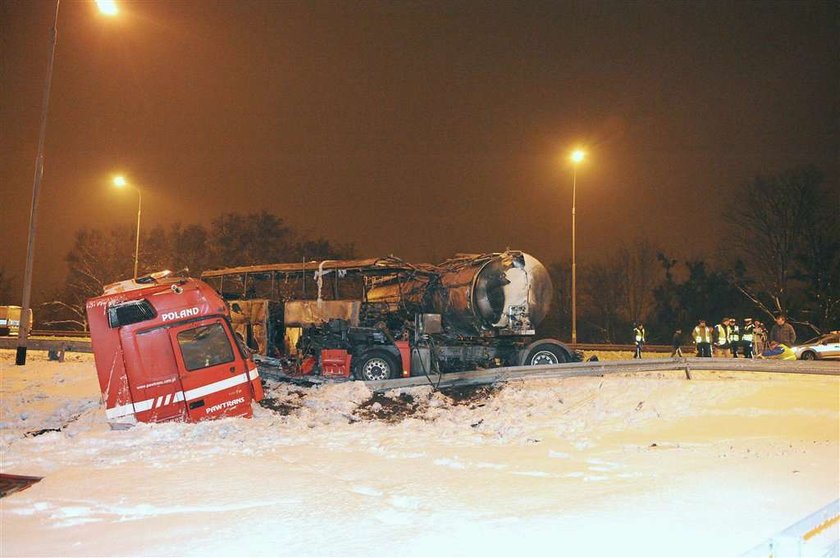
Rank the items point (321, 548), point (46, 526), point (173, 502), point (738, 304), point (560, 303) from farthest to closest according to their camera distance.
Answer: point (560, 303) < point (738, 304) < point (173, 502) < point (46, 526) < point (321, 548)

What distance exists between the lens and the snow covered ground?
4.64 metres

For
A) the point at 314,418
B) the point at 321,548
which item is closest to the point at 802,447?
the point at 321,548

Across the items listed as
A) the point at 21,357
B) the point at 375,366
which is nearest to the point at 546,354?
the point at 375,366

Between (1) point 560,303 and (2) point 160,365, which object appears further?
(1) point 560,303

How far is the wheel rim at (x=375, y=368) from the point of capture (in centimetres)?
1473

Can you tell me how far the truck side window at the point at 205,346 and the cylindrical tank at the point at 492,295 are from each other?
6.85 metres

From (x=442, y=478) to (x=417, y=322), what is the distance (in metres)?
8.98

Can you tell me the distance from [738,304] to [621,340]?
9.03 meters

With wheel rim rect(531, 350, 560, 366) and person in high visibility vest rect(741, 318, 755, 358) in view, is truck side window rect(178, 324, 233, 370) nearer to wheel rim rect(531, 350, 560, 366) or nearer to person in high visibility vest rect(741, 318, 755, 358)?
wheel rim rect(531, 350, 560, 366)

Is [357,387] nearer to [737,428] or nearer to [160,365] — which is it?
[160,365]

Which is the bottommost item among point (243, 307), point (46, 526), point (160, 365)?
point (46, 526)

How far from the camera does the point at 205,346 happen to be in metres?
9.02

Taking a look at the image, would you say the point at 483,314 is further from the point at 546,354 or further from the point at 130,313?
the point at 130,313

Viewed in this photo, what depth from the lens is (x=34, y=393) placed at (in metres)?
12.6
